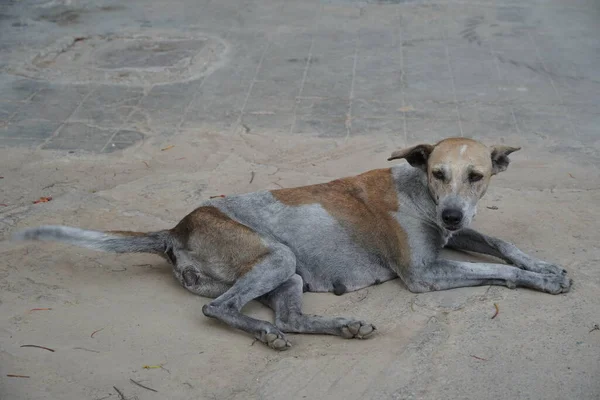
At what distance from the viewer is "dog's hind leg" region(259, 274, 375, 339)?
5207mm

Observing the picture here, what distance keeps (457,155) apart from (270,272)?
148 cm

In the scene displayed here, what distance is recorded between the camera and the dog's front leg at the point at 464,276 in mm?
5676

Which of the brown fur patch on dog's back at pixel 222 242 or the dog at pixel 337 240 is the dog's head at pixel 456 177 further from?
the brown fur patch on dog's back at pixel 222 242

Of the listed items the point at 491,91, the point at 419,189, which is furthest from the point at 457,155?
the point at 491,91

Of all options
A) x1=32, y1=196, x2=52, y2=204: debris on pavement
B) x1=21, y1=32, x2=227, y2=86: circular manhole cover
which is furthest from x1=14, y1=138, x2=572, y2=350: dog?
x1=21, y1=32, x2=227, y2=86: circular manhole cover

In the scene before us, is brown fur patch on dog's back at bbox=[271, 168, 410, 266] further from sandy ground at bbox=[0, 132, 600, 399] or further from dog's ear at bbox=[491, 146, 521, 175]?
dog's ear at bbox=[491, 146, 521, 175]

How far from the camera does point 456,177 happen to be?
215 inches

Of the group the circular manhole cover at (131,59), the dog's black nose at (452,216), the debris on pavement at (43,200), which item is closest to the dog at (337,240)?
the dog's black nose at (452,216)

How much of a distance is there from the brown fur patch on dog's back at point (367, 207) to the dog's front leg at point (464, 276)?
6.7 inches

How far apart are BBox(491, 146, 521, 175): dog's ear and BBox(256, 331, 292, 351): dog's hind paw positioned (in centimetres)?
190

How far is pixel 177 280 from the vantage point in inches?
233

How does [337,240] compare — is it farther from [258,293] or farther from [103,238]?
[103,238]

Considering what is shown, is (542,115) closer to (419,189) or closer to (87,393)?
(419,189)

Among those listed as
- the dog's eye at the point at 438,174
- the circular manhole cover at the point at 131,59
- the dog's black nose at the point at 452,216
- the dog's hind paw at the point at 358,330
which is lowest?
the circular manhole cover at the point at 131,59
